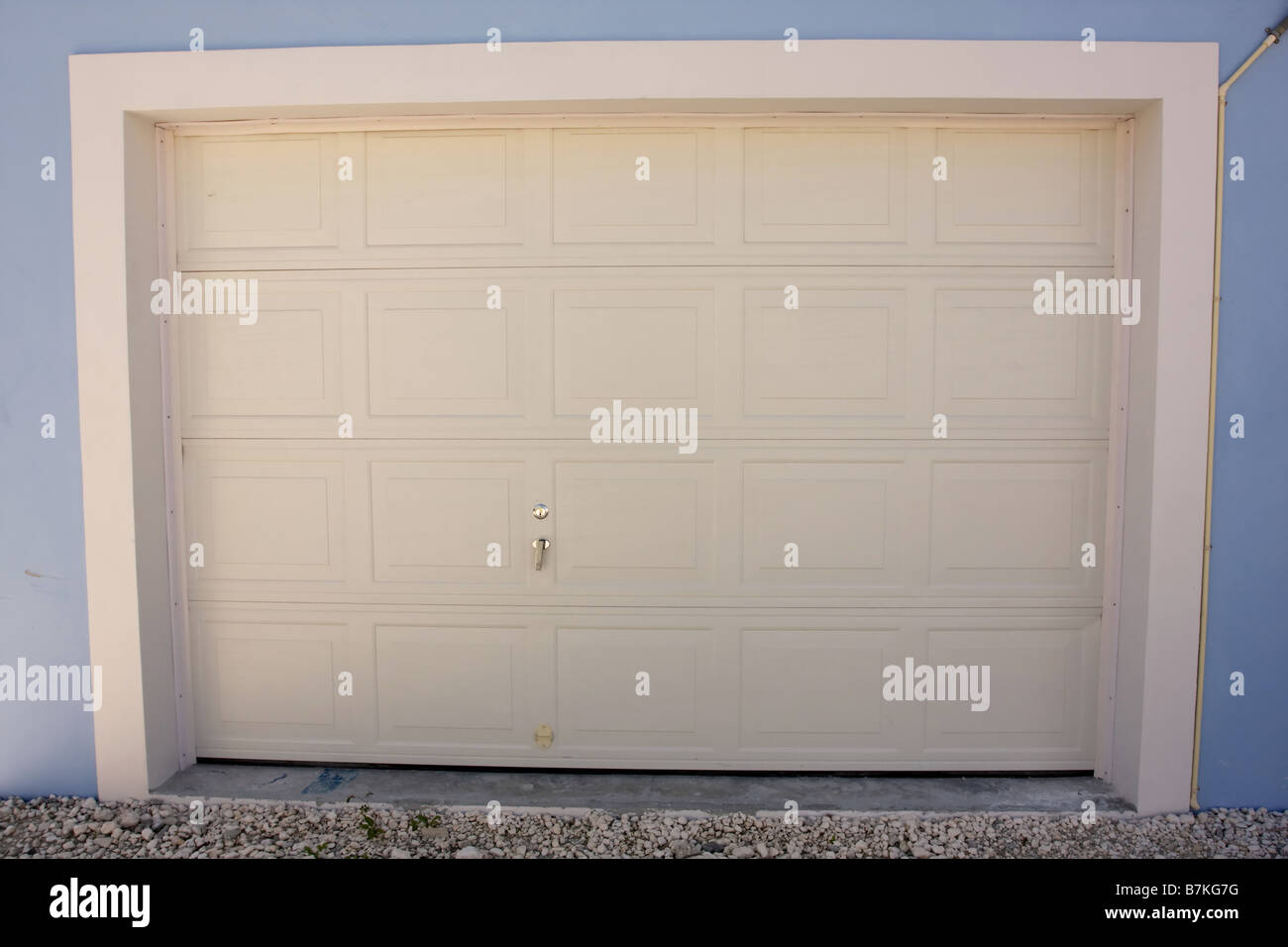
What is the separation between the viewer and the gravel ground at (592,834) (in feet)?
8.91

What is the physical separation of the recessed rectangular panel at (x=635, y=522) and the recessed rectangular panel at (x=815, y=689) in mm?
430

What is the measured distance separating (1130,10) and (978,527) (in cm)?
199

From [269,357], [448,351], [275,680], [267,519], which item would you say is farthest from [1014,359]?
[275,680]

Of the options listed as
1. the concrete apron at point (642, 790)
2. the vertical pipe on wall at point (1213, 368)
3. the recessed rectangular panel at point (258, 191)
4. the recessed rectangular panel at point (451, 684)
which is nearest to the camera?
the vertical pipe on wall at point (1213, 368)

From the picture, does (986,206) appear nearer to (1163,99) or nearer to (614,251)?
(1163,99)

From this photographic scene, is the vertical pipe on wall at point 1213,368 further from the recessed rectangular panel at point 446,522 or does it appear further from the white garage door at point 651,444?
the recessed rectangular panel at point 446,522

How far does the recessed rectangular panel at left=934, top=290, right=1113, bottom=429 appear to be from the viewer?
9.72 ft

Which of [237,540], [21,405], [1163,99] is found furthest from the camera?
[237,540]

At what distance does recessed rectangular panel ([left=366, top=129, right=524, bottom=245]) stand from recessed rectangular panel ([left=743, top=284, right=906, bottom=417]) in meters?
1.08

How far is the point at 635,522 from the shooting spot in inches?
121

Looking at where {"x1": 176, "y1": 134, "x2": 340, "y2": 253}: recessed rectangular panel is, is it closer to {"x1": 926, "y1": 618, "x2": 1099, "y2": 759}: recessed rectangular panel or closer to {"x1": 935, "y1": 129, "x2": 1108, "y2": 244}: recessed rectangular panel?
{"x1": 935, "y1": 129, "x2": 1108, "y2": 244}: recessed rectangular panel

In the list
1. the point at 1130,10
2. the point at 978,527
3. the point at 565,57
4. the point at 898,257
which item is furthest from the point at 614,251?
the point at 1130,10

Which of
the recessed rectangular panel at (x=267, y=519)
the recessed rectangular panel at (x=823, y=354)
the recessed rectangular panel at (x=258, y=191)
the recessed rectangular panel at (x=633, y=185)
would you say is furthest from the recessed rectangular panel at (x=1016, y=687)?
the recessed rectangular panel at (x=258, y=191)

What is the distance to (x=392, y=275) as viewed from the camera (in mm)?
3031
